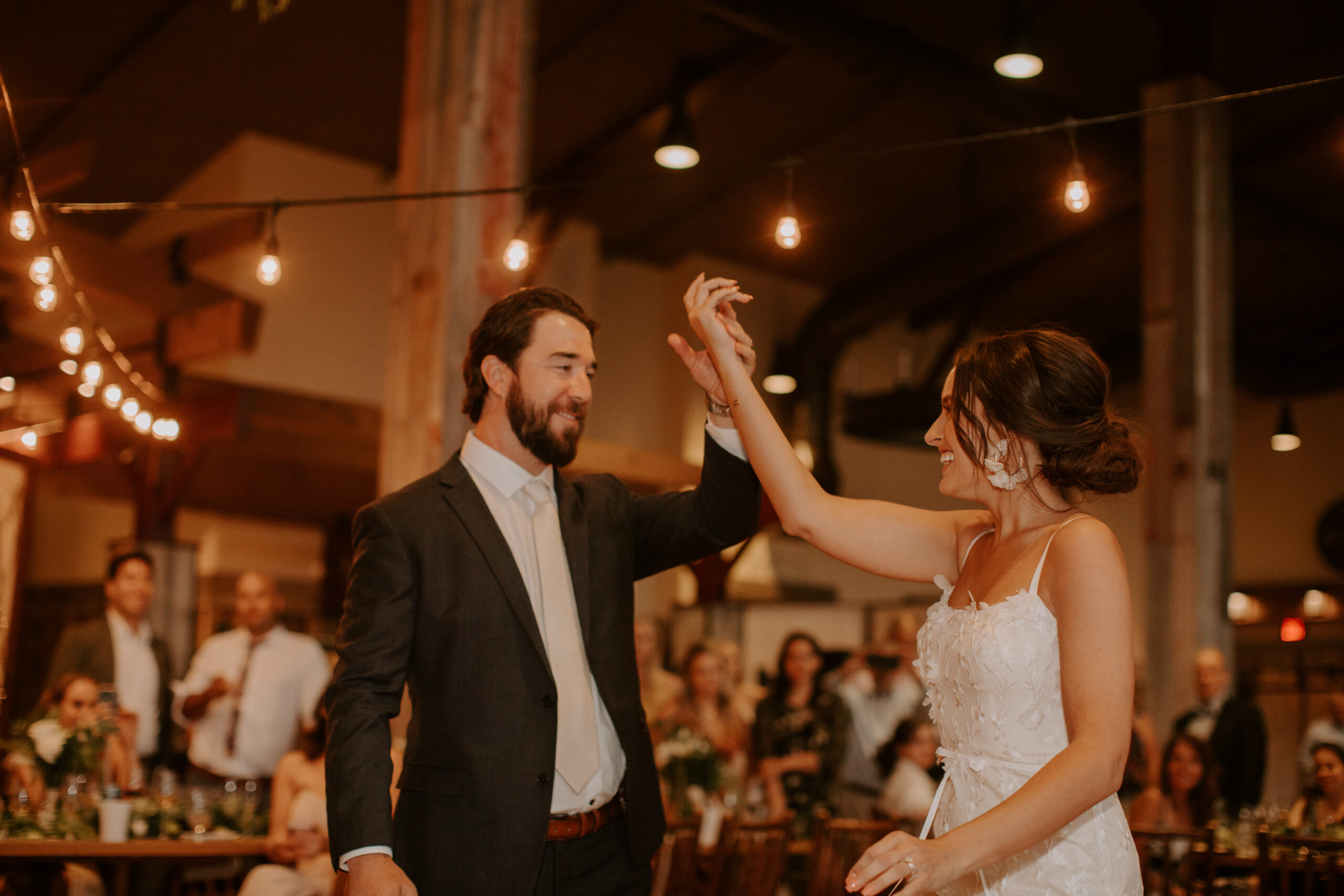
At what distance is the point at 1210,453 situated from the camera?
7766 mm

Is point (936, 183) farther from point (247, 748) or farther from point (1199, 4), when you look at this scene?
point (247, 748)

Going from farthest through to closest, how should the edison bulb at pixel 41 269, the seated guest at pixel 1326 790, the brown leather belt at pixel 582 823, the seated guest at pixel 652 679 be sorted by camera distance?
the seated guest at pixel 652 679, the seated guest at pixel 1326 790, the edison bulb at pixel 41 269, the brown leather belt at pixel 582 823

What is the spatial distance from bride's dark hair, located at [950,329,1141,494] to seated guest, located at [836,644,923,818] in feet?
15.0

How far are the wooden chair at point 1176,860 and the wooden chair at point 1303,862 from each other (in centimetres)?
18

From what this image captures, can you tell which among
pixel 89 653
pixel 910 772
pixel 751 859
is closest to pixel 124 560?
pixel 89 653

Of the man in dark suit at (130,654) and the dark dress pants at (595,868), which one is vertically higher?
the man in dark suit at (130,654)

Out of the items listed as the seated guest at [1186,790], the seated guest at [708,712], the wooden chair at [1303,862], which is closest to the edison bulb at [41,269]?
the seated guest at [708,712]

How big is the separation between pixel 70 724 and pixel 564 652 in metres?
3.33

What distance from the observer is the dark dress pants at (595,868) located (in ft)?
7.05

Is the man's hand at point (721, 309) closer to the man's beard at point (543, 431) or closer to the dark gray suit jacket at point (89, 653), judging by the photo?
the man's beard at point (543, 431)

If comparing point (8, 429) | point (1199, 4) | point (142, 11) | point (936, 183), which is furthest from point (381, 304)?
point (1199, 4)

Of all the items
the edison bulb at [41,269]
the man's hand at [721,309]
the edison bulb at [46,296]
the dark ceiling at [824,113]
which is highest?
the dark ceiling at [824,113]

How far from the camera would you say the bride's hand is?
5.00 feet

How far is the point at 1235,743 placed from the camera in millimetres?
6469
